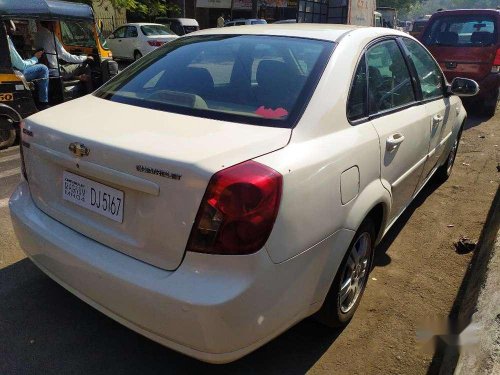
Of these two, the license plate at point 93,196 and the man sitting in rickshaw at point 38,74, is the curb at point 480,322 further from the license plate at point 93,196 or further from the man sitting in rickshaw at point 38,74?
the man sitting in rickshaw at point 38,74

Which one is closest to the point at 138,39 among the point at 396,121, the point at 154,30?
the point at 154,30

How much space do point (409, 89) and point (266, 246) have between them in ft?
7.28

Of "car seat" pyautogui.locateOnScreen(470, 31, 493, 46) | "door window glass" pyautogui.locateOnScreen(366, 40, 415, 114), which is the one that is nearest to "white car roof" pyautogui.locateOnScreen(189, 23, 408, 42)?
"door window glass" pyautogui.locateOnScreen(366, 40, 415, 114)

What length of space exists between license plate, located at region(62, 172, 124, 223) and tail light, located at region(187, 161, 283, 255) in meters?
0.42

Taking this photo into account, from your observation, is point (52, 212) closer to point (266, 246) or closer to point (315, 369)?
point (266, 246)

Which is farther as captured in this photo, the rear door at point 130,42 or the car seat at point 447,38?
the rear door at point 130,42

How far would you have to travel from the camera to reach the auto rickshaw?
18.5 feet

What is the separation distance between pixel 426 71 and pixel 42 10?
197 inches

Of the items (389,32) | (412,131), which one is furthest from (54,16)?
(412,131)

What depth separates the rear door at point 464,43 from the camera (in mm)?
8625

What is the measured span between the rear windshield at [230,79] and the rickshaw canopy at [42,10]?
3.63 metres

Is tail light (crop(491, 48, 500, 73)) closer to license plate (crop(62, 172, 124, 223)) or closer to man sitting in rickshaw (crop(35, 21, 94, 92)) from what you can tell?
man sitting in rickshaw (crop(35, 21, 94, 92))

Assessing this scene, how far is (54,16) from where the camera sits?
6289mm

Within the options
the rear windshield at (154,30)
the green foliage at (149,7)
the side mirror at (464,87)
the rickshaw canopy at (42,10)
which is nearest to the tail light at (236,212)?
the side mirror at (464,87)
